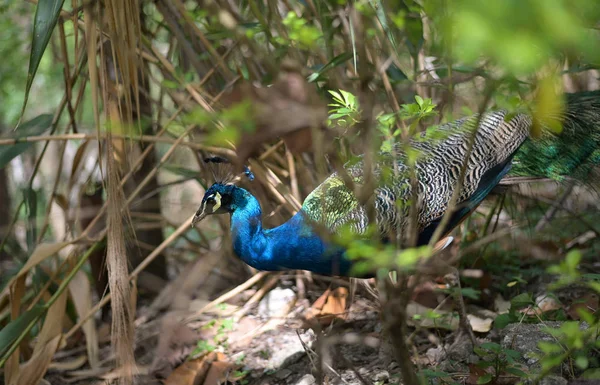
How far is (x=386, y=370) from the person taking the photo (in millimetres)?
2193

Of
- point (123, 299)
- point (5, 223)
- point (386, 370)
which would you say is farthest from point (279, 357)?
point (5, 223)

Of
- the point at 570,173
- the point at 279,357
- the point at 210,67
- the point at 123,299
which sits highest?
the point at 210,67

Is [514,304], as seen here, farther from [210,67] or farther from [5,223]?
[5,223]

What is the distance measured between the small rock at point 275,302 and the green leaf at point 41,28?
146 cm

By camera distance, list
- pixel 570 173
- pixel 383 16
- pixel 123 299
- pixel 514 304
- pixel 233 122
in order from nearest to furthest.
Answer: pixel 233 122 → pixel 123 299 → pixel 383 16 → pixel 514 304 → pixel 570 173

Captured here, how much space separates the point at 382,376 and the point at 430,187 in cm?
70

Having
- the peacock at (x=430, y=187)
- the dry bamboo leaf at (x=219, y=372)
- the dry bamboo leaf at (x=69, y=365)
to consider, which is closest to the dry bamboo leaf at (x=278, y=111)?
the peacock at (x=430, y=187)

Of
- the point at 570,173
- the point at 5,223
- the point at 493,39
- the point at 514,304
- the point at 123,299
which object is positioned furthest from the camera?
the point at 5,223

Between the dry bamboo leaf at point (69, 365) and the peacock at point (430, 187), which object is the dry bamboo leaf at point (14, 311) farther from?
the peacock at point (430, 187)

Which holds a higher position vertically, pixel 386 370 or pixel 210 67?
pixel 210 67

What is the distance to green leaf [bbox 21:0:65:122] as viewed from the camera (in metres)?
1.82

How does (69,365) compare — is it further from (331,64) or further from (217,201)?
(331,64)

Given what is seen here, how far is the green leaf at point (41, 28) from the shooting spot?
1816mm

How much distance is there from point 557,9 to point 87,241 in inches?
90.1
